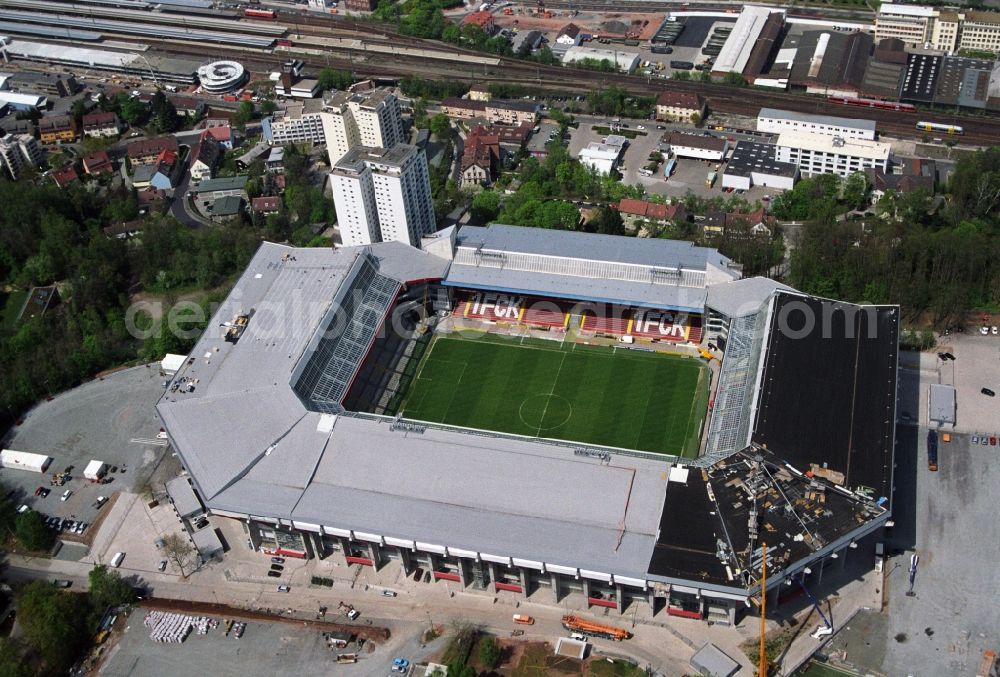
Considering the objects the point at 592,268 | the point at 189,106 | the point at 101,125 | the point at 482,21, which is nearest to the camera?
the point at 592,268

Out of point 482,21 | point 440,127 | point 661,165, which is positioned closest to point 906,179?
point 661,165

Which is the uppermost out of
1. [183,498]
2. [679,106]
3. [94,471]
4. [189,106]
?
[183,498]

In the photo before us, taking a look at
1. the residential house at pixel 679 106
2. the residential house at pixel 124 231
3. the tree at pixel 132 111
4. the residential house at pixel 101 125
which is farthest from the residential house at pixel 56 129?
the residential house at pixel 679 106

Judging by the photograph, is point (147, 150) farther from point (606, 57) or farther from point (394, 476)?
point (394, 476)

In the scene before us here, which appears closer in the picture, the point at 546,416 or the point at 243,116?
the point at 546,416

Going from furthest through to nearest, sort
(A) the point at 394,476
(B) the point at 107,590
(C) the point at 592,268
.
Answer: (C) the point at 592,268 → (A) the point at 394,476 → (B) the point at 107,590

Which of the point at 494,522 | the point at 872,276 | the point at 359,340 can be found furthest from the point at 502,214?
the point at 494,522

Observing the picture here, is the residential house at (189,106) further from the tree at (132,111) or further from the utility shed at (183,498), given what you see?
the utility shed at (183,498)
